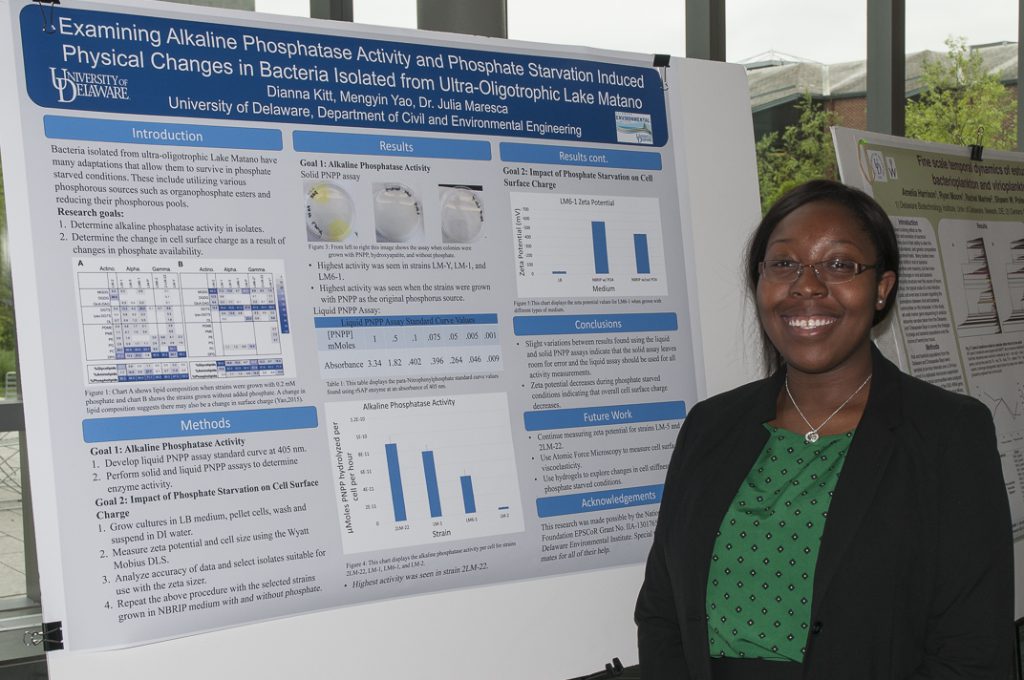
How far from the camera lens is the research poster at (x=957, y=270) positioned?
2545mm

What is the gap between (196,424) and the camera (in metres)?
1.54

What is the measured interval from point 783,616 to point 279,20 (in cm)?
137

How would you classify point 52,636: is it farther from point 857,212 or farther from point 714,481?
point 857,212

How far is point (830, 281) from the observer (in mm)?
1523

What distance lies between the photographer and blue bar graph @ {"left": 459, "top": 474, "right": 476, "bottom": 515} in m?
1.74

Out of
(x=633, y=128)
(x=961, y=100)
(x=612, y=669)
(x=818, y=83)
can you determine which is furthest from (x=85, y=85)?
(x=961, y=100)

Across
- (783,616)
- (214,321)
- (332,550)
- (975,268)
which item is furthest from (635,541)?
(975,268)

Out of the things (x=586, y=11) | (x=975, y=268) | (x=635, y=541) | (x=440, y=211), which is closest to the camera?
(x=440, y=211)

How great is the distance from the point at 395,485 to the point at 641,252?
2.47 feet

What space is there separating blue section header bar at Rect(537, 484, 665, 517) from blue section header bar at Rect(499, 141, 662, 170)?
0.70 meters

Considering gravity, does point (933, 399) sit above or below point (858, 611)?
above

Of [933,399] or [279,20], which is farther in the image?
[279,20]

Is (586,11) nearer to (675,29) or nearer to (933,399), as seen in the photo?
(675,29)

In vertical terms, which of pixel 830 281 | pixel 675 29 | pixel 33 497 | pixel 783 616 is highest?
pixel 675 29
